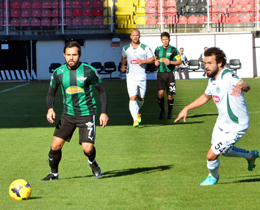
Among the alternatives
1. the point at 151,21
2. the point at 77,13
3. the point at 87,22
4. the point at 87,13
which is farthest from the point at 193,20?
the point at 77,13

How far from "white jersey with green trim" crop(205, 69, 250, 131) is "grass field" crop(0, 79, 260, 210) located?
0.79m

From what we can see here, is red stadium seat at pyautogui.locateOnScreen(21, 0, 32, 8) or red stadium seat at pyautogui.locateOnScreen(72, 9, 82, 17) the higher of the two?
red stadium seat at pyautogui.locateOnScreen(21, 0, 32, 8)

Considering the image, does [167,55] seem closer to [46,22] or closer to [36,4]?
[46,22]

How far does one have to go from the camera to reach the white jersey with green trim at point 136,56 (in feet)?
36.3

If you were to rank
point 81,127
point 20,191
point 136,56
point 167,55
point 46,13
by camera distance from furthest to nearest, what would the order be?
point 46,13 < point 167,55 < point 136,56 < point 81,127 < point 20,191

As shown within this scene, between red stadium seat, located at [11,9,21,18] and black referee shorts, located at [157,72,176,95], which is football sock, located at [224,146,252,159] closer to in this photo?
black referee shorts, located at [157,72,176,95]

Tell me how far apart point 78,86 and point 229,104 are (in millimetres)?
1909

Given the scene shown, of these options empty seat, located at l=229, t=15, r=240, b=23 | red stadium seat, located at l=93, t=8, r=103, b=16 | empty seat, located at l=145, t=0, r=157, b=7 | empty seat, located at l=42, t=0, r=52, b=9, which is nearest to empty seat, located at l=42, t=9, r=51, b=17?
empty seat, located at l=42, t=0, r=52, b=9

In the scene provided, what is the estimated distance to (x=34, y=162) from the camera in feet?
24.8

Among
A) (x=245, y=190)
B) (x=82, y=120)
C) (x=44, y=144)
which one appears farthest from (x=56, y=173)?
(x=44, y=144)

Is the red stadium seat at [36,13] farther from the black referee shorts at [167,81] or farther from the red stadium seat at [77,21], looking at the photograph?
the black referee shorts at [167,81]

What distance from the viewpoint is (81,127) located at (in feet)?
20.1

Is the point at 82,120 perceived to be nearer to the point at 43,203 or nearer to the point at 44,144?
the point at 43,203

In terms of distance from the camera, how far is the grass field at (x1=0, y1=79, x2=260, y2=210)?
203 inches
